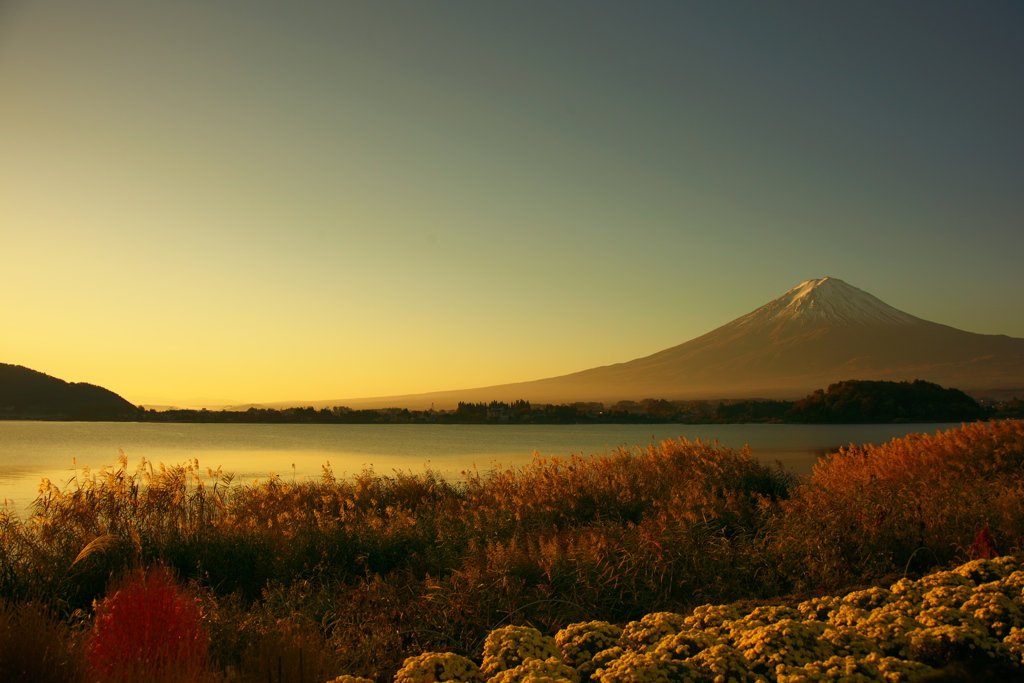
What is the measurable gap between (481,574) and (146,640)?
3.26 metres

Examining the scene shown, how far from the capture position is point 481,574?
6418mm

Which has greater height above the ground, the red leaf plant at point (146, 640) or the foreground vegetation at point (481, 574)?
the red leaf plant at point (146, 640)

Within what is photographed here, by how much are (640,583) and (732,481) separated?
633cm

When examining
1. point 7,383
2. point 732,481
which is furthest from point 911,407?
point 7,383

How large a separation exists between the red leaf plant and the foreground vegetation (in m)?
0.01

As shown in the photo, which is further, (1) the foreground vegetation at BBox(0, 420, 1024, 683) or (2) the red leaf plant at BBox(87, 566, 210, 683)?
(1) the foreground vegetation at BBox(0, 420, 1024, 683)

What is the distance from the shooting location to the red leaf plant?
138 inches

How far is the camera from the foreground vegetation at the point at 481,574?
12.4 feet

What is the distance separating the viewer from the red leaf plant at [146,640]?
350 cm

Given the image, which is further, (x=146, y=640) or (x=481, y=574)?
(x=481, y=574)

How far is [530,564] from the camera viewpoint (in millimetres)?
6762

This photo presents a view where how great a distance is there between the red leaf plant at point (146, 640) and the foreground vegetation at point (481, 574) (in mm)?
14

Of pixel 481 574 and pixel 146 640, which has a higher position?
pixel 146 640

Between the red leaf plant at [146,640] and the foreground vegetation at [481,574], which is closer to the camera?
the red leaf plant at [146,640]
